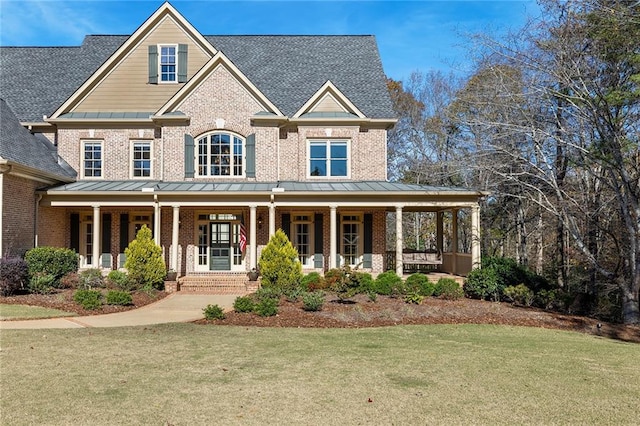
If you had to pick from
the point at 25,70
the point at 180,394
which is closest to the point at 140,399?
the point at 180,394

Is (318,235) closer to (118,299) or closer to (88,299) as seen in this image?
(118,299)

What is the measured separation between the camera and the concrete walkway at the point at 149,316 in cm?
1100

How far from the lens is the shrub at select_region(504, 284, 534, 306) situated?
15.4 m

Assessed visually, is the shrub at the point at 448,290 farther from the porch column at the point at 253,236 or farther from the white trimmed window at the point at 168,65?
the white trimmed window at the point at 168,65

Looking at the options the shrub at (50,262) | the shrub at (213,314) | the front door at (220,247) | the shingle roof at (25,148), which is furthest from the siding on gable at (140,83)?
the shrub at (213,314)

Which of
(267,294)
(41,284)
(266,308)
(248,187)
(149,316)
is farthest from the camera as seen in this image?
(248,187)

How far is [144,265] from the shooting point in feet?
55.4

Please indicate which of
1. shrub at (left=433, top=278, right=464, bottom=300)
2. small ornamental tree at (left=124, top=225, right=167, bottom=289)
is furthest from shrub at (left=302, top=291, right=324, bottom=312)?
small ornamental tree at (left=124, top=225, right=167, bottom=289)

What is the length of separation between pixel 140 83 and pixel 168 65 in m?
1.51

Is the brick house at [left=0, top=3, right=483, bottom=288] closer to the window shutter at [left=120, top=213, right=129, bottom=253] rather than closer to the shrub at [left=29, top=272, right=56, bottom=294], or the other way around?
the window shutter at [left=120, top=213, right=129, bottom=253]

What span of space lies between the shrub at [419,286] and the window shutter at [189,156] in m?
10.2

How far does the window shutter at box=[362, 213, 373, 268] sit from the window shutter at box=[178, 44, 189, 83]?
10414 mm

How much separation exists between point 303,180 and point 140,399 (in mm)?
15578

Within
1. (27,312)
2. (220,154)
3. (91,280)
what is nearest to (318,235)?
(220,154)
